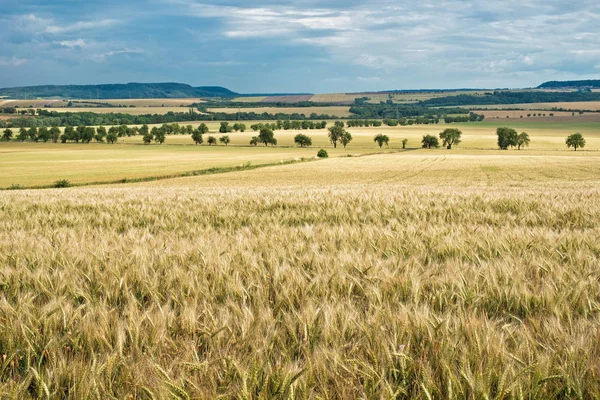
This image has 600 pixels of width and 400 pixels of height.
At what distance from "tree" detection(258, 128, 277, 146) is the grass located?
128m

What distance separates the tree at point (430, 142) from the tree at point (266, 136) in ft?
137

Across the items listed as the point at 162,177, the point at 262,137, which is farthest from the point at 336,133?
the point at 162,177

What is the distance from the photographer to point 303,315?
7.64 feet

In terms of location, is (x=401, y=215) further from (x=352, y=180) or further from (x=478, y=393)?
(x=352, y=180)

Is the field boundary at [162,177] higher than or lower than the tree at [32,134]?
lower

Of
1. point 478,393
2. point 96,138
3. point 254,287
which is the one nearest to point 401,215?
point 254,287

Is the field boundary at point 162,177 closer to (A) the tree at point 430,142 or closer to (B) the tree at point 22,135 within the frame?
(A) the tree at point 430,142

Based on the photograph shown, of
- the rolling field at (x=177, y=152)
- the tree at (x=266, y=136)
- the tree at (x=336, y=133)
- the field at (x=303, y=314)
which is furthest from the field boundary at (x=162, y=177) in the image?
the tree at (x=266, y=136)

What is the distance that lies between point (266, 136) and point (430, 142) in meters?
45.5

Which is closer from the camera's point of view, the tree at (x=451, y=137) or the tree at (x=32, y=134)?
the tree at (x=451, y=137)

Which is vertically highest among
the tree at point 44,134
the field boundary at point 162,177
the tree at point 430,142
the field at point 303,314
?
the field at point 303,314

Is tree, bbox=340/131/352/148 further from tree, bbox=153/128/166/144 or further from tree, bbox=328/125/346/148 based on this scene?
tree, bbox=153/128/166/144

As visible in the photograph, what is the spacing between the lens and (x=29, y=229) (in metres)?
5.80

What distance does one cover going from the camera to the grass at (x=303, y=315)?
1.76 metres
